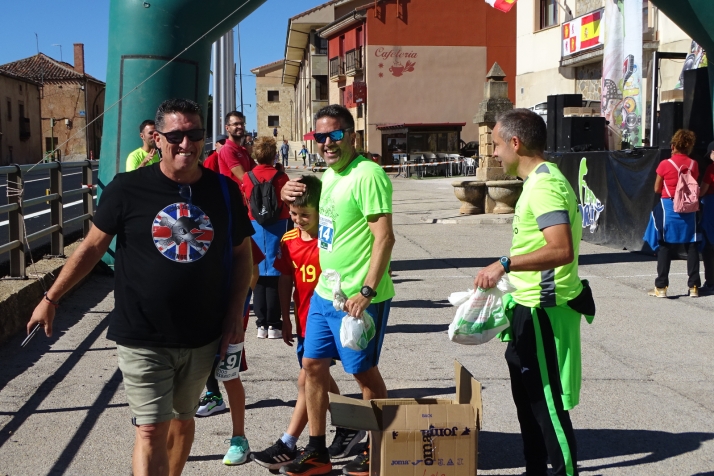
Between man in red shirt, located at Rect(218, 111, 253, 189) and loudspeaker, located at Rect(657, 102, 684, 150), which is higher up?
loudspeaker, located at Rect(657, 102, 684, 150)

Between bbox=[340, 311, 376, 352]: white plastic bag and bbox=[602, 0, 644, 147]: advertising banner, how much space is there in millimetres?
13606

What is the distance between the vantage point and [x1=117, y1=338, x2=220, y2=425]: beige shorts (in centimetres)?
341

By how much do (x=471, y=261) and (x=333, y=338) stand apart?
807cm

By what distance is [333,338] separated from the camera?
428 centimetres

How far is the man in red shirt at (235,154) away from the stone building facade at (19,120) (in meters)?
56.3

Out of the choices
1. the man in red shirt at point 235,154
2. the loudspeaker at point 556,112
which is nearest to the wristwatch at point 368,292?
the man in red shirt at point 235,154

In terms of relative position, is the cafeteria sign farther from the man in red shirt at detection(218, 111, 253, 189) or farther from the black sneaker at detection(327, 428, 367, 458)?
the black sneaker at detection(327, 428, 367, 458)

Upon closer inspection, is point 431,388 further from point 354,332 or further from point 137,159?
point 137,159

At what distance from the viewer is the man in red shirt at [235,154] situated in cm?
773

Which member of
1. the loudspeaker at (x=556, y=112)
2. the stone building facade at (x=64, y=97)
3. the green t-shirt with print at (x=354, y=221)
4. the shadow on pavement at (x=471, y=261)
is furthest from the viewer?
the stone building facade at (x=64, y=97)

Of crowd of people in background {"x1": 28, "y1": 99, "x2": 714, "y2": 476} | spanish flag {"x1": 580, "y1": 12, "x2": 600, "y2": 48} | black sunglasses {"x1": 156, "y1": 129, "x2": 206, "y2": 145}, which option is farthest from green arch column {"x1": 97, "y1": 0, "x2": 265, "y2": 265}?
spanish flag {"x1": 580, "y1": 12, "x2": 600, "y2": 48}

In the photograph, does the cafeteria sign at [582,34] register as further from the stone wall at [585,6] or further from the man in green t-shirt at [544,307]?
the man in green t-shirt at [544,307]

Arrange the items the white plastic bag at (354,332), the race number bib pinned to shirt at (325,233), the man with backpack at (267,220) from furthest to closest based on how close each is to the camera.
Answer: the man with backpack at (267,220) → the race number bib pinned to shirt at (325,233) → the white plastic bag at (354,332)

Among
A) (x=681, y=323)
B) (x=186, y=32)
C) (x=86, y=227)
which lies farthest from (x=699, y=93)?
(x=86, y=227)
